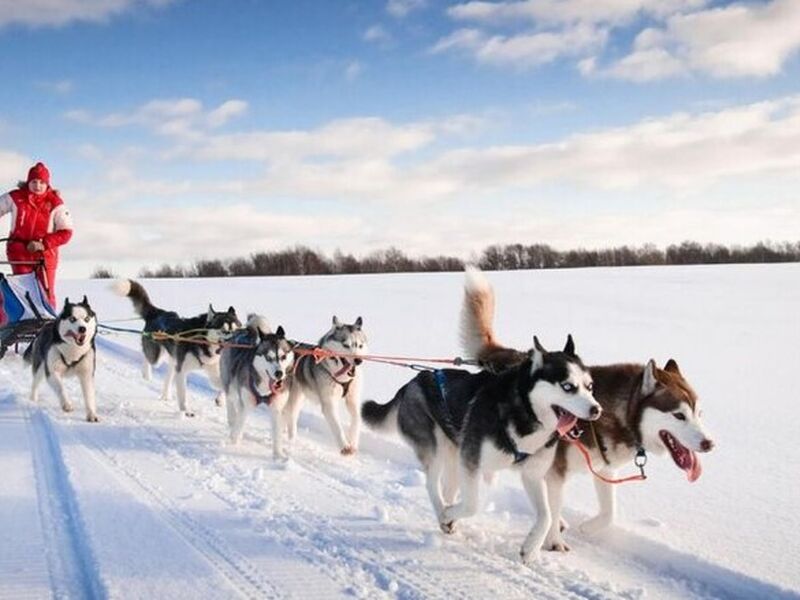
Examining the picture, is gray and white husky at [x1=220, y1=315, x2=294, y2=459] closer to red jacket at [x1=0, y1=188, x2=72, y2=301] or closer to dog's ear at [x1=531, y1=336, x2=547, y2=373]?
dog's ear at [x1=531, y1=336, x2=547, y2=373]

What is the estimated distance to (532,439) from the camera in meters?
3.29

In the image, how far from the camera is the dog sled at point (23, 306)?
23.1 ft

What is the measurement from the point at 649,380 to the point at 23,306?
633 centimetres

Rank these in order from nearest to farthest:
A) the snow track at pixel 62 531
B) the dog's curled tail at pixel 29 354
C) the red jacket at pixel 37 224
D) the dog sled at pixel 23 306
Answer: the snow track at pixel 62 531 → the dog sled at pixel 23 306 → the red jacket at pixel 37 224 → the dog's curled tail at pixel 29 354

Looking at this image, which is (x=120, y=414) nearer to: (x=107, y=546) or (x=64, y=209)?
(x=64, y=209)

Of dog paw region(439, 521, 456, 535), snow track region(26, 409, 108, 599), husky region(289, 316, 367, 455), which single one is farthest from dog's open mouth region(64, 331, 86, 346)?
dog paw region(439, 521, 456, 535)

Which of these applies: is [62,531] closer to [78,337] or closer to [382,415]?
[382,415]

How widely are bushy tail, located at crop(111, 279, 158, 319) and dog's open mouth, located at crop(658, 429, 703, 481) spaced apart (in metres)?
6.54

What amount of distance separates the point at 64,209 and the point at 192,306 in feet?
35.0

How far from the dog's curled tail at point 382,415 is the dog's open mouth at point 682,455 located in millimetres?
1607

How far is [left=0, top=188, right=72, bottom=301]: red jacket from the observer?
7266mm

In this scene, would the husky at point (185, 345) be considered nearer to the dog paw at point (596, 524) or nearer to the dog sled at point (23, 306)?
the dog sled at point (23, 306)

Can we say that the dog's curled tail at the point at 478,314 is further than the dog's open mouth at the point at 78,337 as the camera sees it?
No

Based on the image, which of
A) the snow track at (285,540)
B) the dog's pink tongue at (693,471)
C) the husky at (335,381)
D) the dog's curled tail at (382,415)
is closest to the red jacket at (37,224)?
the snow track at (285,540)
